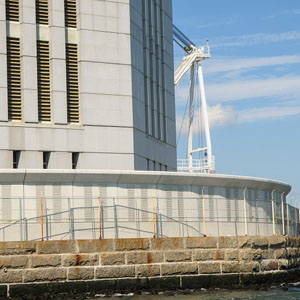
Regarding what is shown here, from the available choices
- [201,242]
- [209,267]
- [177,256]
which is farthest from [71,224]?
[209,267]

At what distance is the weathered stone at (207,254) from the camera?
29.4m

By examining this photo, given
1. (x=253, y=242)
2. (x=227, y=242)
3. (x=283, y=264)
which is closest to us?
(x=227, y=242)

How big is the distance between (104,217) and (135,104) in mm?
9901

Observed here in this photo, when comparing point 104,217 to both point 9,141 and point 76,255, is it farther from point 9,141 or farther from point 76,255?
point 9,141

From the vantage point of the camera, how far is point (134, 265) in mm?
28359

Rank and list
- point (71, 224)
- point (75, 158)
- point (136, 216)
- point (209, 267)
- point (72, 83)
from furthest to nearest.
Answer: point (72, 83)
point (75, 158)
point (136, 216)
point (71, 224)
point (209, 267)

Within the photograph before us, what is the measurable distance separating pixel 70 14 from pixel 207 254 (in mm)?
15380

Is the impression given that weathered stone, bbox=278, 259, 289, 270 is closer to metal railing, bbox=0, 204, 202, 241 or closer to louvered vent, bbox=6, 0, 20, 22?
metal railing, bbox=0, 204, 202, 241

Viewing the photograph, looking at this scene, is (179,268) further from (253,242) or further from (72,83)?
(72,83)

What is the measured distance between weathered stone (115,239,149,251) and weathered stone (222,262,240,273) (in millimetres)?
3384

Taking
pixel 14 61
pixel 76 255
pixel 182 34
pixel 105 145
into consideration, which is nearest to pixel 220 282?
pixel 76 255

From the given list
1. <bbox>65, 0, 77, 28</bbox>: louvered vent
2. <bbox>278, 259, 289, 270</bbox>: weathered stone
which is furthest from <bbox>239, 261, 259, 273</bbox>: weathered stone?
<bbox>65, 0, 77, 28</bbox>: louvered vent

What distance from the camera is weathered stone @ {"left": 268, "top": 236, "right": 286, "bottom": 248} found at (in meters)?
31.5

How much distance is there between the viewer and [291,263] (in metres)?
32.9
